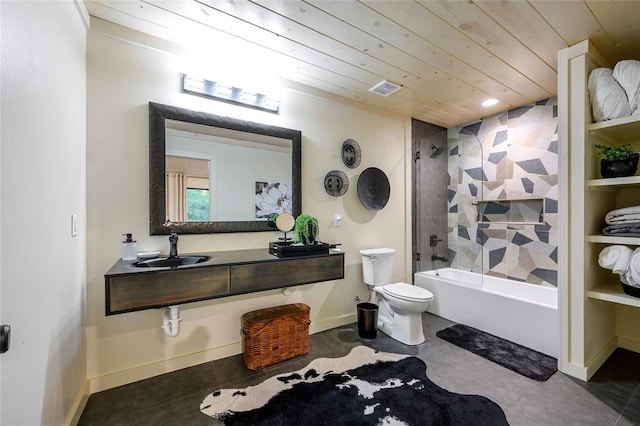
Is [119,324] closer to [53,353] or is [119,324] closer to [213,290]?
[53,353]

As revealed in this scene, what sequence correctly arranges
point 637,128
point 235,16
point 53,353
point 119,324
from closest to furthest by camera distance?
point 53,353, point 235,16, point 119,324, point 637,128

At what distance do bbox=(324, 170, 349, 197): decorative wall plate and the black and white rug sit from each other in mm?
1539

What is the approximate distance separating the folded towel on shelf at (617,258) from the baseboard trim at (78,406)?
3.32 metres

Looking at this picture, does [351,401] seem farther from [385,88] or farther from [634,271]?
[385,88]

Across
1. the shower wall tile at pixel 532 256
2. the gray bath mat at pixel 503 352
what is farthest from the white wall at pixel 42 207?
the shower wall tile at pixel 532 256

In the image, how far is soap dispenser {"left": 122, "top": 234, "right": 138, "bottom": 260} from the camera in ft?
5.57

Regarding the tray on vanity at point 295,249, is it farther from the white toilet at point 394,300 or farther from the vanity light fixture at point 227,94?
the vanity light fixture at point 227,94

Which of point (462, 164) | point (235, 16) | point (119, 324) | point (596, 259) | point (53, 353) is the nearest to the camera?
point (53, 353)

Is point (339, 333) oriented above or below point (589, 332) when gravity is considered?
below

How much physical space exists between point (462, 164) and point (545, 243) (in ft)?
3.97

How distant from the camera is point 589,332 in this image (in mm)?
1913

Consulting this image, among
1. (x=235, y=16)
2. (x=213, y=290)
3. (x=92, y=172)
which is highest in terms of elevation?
(x=235, y=16)

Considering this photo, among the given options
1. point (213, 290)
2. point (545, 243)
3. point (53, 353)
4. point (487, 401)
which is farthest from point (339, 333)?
point (545, 243)

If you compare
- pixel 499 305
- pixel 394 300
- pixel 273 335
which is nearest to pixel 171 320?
pixel 273 335
